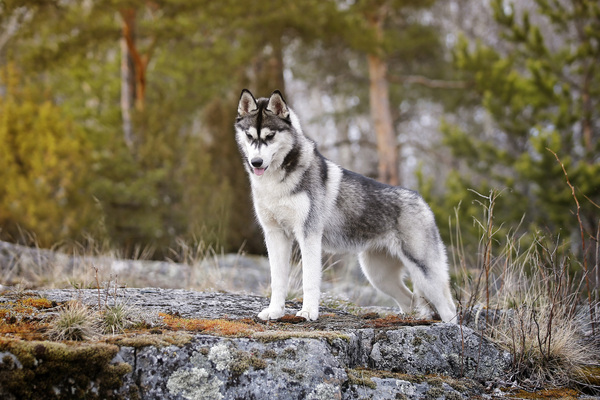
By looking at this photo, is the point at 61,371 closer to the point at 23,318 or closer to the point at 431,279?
the point at 23,318

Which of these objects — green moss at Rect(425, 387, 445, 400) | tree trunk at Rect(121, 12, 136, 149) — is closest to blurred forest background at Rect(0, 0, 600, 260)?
tree trunk at Rect(121, 12, 136, 149)

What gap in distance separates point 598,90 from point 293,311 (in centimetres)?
990

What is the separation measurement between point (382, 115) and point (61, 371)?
46.2 ft

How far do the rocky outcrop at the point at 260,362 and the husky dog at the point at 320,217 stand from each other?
623mm

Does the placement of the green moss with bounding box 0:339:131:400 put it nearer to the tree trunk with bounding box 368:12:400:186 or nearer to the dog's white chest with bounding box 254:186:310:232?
the dog's white chest with bounding box 254:186:310:232

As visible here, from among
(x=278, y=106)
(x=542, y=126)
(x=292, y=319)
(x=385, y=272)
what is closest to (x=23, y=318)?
(x=292, y=319)

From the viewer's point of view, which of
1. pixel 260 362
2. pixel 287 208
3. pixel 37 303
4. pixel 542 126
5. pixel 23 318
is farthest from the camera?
pixel 542 126

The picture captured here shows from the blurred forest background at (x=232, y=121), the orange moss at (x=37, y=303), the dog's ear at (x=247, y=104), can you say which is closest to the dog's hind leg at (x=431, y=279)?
the dog's ear at (x=247, y=104)

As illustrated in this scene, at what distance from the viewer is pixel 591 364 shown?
3.96 m

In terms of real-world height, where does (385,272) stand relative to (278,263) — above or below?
below

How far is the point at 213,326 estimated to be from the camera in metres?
3.38

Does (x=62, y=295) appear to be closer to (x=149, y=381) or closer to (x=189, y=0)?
(x=149, y=381)

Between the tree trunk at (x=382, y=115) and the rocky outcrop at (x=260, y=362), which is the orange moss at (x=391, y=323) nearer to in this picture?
the rocky outcrop at (x=260, y=362)

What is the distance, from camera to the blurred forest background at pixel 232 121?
31.5 feet
